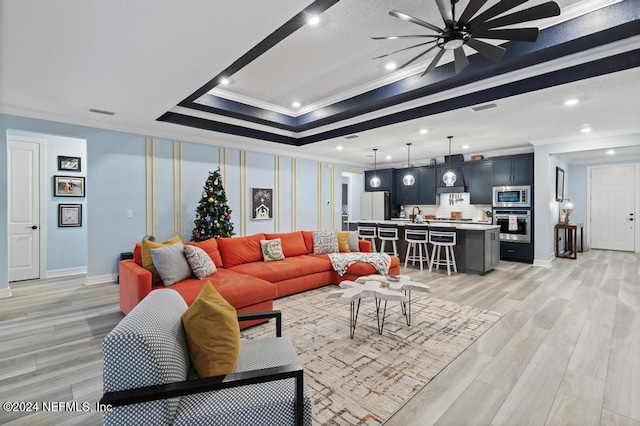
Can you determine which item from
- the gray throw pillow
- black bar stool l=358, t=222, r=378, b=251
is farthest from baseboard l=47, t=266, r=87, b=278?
black bar stool l=358, t=222, r=378, b=251

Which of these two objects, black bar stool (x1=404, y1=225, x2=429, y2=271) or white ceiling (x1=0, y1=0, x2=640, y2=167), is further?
black bar stool (x1=404, y1=225, x2=429, y2=271)

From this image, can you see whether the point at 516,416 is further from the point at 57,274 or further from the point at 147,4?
the point at 57,274

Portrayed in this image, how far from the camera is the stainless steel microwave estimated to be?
22.1ft

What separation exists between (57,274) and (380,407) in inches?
250

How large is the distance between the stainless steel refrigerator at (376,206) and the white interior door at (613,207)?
18.3 feet

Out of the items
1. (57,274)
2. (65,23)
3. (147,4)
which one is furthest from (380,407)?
(57,274)

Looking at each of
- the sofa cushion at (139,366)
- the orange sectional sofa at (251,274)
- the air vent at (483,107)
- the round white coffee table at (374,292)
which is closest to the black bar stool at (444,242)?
the orange sectional sofa at (251,274)

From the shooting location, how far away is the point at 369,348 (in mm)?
2748

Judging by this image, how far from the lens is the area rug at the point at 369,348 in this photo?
201cm

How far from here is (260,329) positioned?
3141mm

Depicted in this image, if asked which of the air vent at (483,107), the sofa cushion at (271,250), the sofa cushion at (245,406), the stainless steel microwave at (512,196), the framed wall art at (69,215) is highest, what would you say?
the air vent at (483,107)

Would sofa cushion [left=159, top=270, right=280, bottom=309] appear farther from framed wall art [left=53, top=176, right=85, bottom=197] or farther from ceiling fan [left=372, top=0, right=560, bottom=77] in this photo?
framed wall art [left=53, top=176, right=85, bottom=197]

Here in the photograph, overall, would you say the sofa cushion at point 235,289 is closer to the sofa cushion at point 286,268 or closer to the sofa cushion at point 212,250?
the sofa cushion at point 286,268

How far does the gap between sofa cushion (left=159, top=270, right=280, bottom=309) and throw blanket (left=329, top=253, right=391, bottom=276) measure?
4.92ft
